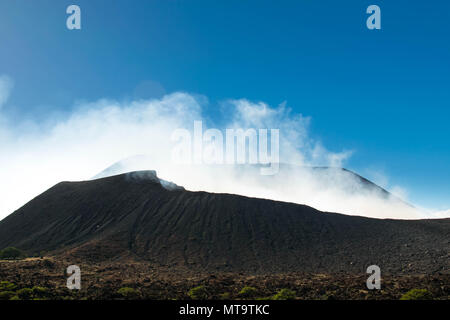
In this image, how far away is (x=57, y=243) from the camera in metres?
50.6

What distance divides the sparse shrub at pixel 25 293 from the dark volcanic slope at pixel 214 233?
18.9 m

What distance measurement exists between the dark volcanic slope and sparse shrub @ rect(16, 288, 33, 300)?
743 inches

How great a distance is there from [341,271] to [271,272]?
27.2 ft

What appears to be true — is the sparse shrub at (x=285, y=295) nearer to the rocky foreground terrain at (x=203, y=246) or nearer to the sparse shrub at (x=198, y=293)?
the rocky foreground terrain at (x=203, y=246)

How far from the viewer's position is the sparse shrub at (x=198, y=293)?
22.9 meters

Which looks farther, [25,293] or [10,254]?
[10,254]

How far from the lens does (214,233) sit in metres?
50.6

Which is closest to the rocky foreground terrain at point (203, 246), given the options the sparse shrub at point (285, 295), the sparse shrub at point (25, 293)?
the sparse shrub at point (285, 295)

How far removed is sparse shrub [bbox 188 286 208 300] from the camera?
22923 mm

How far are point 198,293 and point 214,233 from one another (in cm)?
2703

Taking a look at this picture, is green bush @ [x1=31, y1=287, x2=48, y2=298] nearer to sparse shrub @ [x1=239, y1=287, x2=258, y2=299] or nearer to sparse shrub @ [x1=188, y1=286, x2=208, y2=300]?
sparse shrub @ [x1=188, y1=286, x2=208, y2=300]

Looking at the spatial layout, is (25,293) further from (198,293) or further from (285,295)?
(285,295)

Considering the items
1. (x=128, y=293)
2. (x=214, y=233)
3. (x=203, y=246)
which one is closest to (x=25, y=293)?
(x=128, y=293)

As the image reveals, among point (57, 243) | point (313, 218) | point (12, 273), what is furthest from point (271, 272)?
point (57, 243)
